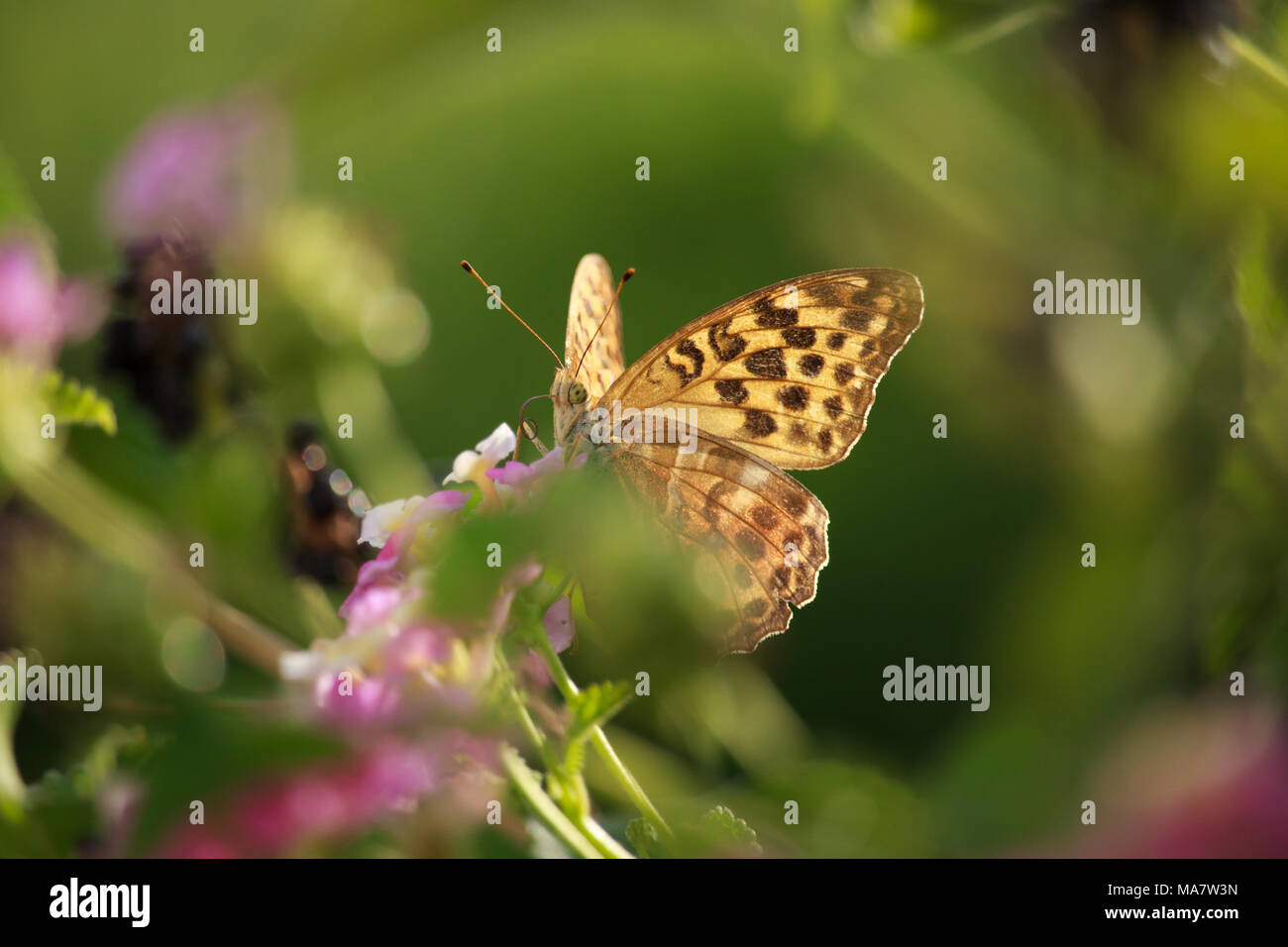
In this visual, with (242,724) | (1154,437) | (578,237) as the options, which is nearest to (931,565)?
(1154,437)

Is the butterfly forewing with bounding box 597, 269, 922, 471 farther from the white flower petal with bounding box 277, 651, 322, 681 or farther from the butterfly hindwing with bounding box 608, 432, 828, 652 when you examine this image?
the white flower petal with bounding box 277, 651, 322, 681

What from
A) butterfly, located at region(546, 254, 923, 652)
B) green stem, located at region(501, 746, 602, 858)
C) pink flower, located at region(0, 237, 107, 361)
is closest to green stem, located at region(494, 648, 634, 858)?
green stem, located at region(501, 746, 602, 858)

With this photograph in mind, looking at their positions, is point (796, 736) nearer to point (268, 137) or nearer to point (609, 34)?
point (268, 137)

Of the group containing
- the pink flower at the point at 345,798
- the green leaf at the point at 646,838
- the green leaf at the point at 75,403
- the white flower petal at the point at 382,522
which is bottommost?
the green leaf at the point at 646,838

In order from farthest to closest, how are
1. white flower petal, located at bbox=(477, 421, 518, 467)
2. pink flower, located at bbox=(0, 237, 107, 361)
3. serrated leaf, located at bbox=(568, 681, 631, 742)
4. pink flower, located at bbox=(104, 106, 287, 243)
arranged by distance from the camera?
pink flower, located at bbox=(104, 106, 287, 243) → pink flower, located at bbox=(0, 237, 107, 361) → white flower petal, located at bbox=(477, 421, 518, 467) → serrated leaf, located at bbox=(568, 681, 631, 742)

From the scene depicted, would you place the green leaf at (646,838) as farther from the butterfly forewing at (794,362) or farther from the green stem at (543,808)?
the butterfly forewing at (794,362)

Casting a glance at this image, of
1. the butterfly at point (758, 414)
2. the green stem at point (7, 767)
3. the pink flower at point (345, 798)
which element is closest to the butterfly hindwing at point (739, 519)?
the butterfly at point (758, 414)
